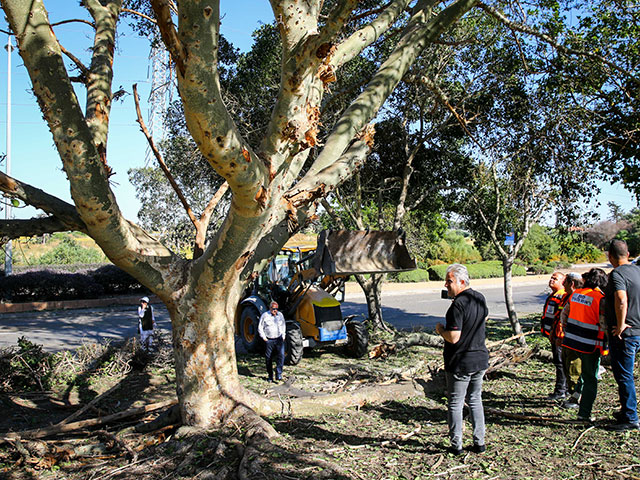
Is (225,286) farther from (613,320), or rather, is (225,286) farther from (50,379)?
(50,379)

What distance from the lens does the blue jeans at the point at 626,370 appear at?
512 cm

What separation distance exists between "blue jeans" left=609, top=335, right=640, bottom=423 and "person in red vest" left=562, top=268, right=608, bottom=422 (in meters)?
0.18

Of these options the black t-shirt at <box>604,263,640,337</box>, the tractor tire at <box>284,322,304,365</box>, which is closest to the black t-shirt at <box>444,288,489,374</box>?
the black t-shirt at <box>604,263,640,337</box>

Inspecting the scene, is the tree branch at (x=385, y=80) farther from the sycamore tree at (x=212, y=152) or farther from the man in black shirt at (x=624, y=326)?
the man in black shirt at (x=624, y=326)

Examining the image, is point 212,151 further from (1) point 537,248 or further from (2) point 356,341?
(1) point 537,248

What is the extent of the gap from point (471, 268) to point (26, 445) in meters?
29.1

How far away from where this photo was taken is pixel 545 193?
11.3m

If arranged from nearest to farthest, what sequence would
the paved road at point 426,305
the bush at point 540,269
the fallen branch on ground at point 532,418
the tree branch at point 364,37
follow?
the tree branch at point 364,37 < the fallen branch on ground at point 532,418 < the paved road at point 426,305 < the bush at point 540,269

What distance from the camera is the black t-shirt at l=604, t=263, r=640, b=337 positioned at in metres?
5.24

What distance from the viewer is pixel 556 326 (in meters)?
6.82

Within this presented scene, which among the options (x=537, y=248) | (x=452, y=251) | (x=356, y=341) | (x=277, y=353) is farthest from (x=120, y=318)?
(x=537, y=248)

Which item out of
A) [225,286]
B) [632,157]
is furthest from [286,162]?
[632,157]

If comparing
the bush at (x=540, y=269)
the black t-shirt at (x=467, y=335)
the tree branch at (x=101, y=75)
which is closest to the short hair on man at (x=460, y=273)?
the black t-shirt at (x=467, y=335)

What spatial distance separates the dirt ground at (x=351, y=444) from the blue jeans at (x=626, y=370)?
0.24 m
